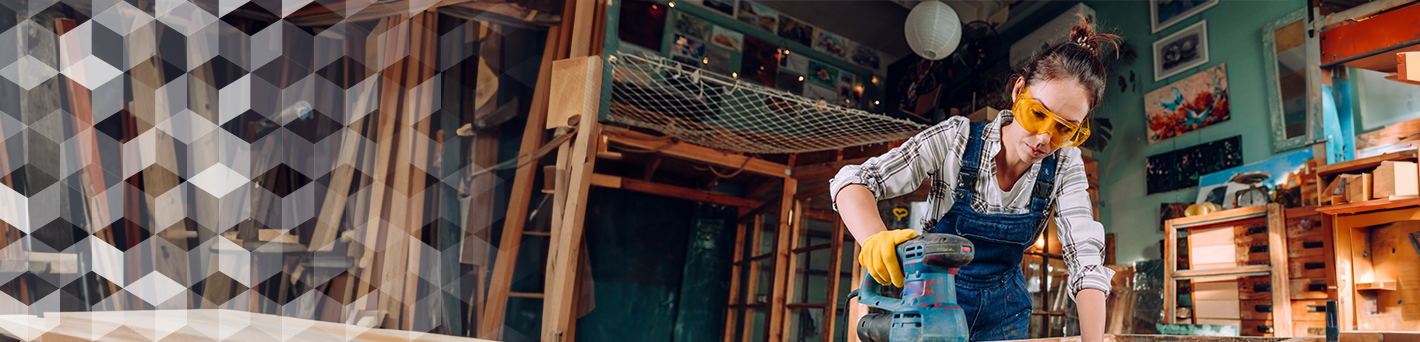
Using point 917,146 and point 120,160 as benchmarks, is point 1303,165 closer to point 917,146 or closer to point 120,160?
point 917,146

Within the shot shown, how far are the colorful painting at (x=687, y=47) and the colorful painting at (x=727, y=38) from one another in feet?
0.38

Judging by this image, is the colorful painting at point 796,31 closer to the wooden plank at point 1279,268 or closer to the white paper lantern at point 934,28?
the white paper lantern at point 934,28

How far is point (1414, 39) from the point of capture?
2.32 metres

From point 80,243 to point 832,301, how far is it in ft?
7.84

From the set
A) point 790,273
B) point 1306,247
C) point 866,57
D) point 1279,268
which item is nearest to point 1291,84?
point 1306,247

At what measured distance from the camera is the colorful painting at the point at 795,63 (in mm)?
4984

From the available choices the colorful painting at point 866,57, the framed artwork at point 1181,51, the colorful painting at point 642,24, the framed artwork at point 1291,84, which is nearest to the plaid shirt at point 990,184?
the framed artwork at point 1291,84

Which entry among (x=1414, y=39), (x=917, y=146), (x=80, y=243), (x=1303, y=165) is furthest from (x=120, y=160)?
(x=1303, y=165)

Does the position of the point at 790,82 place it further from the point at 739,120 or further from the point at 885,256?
the point at 885,256

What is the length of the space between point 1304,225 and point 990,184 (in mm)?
2285

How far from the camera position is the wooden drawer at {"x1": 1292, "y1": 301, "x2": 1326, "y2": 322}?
95.8 inches

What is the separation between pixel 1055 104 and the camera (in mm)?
1065

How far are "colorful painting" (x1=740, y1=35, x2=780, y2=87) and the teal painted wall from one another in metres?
2.13
